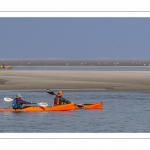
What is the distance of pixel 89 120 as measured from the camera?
2589 cm

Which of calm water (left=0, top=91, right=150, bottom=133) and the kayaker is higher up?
the kayaker

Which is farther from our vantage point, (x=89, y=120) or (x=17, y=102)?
(x=17, y=102)

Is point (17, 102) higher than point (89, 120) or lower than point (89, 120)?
higher

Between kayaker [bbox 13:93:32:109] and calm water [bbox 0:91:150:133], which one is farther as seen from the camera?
kayaker [bbox 13:93:32:109]

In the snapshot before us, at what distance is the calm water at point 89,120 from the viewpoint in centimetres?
2319

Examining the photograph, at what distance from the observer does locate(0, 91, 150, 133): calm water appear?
23188mm

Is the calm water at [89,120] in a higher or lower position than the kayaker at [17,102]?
lower

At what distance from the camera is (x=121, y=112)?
94.0ft

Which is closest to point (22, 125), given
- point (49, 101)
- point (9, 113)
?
point (9, 113)

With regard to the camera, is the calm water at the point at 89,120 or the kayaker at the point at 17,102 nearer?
the calm water at the point at 89,120
